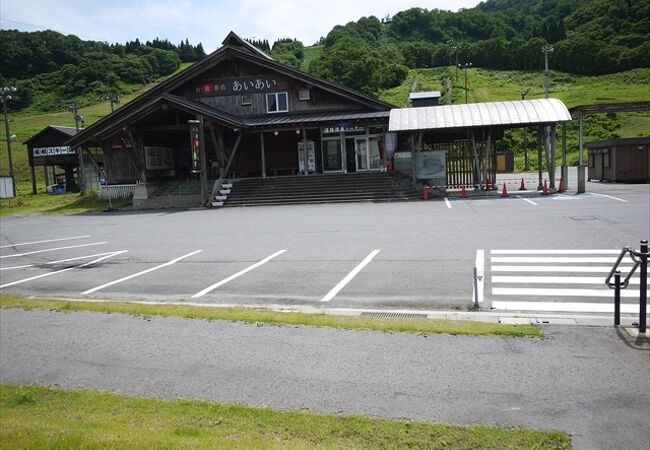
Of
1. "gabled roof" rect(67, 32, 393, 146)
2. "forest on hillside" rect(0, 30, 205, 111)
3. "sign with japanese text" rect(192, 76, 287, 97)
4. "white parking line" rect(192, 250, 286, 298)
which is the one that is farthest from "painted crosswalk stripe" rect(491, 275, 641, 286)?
"forest on hillside" rect(0, 30, 205, 111)

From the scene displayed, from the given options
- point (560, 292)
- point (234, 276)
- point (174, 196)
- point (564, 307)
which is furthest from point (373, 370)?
point (174, 196)

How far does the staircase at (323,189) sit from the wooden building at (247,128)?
1.45 meters

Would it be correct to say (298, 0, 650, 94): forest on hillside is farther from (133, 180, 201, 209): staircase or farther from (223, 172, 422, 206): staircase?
(223, 172, 422, 206): staircase

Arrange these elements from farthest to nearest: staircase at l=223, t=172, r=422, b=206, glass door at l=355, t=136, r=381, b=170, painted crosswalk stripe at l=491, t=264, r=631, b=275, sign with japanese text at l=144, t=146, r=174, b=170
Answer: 1. sign with japanese text at l=144, t=146, r=174, b=170
2. glass door at l=355, t=136, r=381, b=170
3. staircase at l=223, t=172, r=422, b=206
4. painted crosswalk stripe at l=491, t=264, r=631, b=275

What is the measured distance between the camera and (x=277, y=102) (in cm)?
3269

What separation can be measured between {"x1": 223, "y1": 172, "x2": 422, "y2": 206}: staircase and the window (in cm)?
579

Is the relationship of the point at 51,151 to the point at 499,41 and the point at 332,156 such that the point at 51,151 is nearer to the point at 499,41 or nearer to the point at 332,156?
the point at 332,156

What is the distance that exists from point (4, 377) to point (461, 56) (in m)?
117

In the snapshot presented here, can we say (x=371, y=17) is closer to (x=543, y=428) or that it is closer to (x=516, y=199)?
(x=516, y=199)

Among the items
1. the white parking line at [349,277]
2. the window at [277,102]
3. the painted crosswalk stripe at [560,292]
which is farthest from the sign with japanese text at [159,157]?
the painted crosswalk stripe at [560,292]

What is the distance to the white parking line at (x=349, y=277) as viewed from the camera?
9.18 metres

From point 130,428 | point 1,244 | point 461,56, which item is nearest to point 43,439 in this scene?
point 130,428

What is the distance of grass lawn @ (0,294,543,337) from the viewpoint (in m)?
6.73

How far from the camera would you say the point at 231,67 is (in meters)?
33.1
